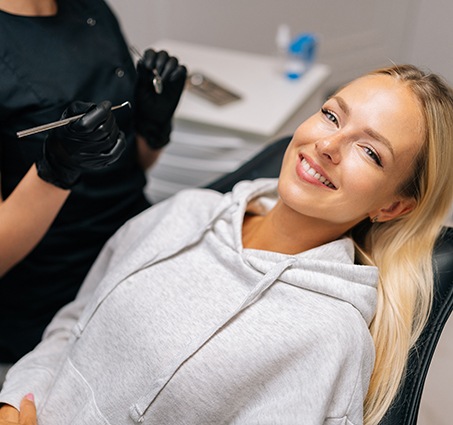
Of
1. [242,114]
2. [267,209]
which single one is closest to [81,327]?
[267,209]

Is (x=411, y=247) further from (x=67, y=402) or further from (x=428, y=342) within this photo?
(x=67, y=402)

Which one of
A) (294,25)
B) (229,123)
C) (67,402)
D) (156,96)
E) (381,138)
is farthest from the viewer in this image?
(294,25)

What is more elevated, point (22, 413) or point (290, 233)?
point (290, 233)

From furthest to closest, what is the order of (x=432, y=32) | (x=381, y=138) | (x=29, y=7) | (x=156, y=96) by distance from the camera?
(x=432, y=32) < (x=156, y=96) < (x=29, y=7) < (x=381, y=138)

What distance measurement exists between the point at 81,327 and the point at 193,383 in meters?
0.27

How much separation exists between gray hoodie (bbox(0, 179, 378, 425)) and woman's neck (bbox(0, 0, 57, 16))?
1.52 feet

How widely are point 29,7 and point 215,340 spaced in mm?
695

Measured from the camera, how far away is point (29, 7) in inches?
44.2

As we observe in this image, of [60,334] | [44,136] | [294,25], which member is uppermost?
[44,136]

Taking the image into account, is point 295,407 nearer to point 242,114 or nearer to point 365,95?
point 365,95

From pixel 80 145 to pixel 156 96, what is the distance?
1.23ft

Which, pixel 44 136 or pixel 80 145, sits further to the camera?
pixel 44 136

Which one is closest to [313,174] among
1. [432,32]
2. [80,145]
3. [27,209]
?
[80,145]

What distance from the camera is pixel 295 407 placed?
87 cm
